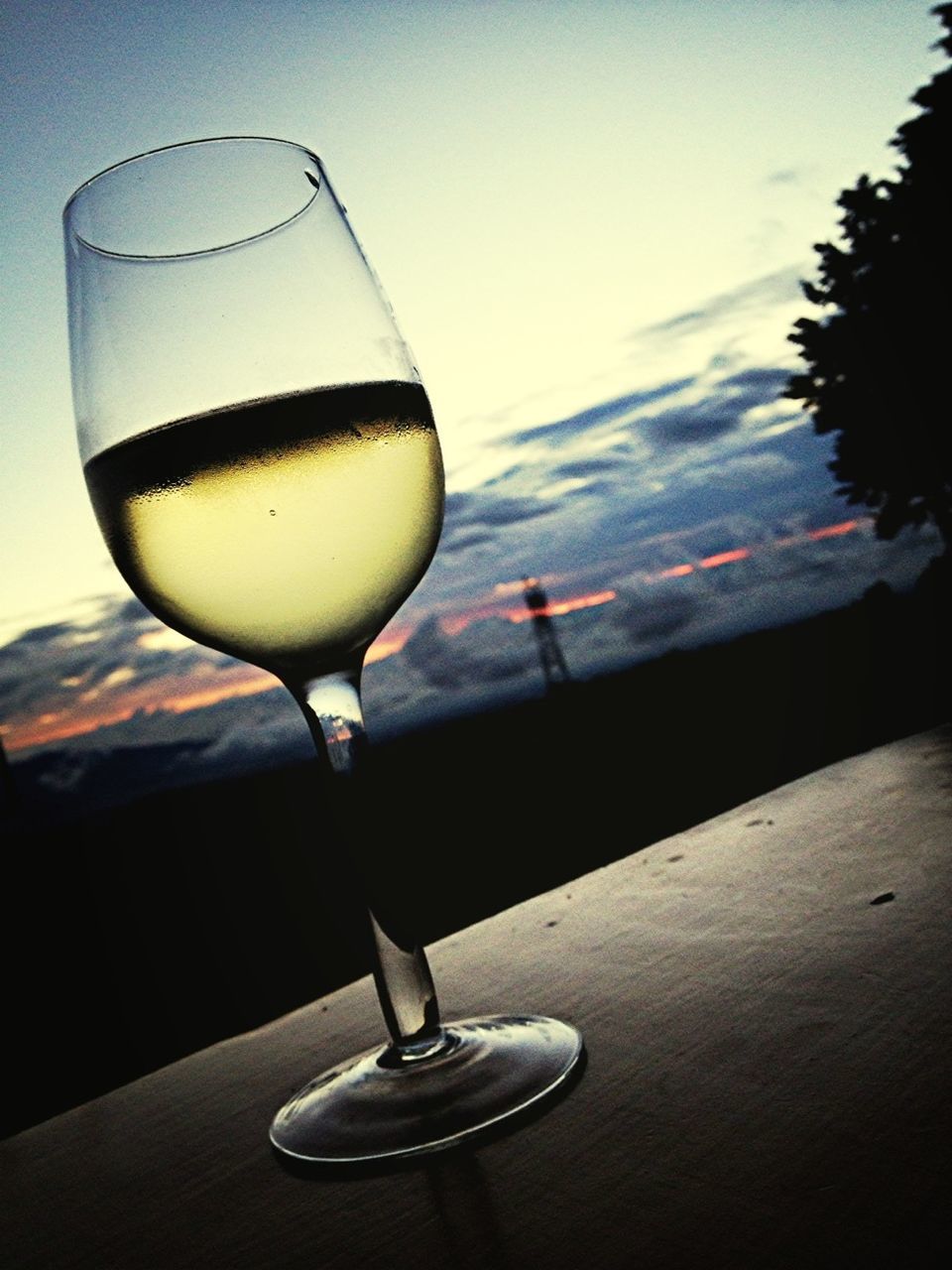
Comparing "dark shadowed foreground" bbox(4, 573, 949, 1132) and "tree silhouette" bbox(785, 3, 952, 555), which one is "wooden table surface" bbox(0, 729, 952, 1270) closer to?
"dark shadowed foreground" bbox(4, 573, 949, 1132)

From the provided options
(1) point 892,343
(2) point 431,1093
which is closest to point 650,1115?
(2) point 431,1093

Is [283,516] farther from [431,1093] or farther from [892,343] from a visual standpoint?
[892,343]

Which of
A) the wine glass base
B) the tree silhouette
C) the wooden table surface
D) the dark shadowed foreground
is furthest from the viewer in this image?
the tree silhouette

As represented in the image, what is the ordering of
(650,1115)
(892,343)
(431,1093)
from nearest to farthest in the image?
(650,1115) → (431,1093) → (892,343)

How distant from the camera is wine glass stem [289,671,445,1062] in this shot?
0.77m

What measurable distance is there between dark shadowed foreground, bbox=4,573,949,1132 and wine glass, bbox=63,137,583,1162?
0.35ft

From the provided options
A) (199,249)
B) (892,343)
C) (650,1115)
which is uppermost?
(892,343)

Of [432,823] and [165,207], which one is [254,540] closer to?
[165,207]

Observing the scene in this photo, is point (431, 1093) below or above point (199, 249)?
below

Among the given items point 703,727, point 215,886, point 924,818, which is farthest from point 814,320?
point 924,818

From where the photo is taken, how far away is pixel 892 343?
20141mm

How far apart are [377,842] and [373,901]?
4cm

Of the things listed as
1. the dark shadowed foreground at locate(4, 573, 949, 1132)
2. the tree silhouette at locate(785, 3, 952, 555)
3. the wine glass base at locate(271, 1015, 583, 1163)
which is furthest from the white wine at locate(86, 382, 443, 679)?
the tree silhouette at locate(785, 3, 952, 555)

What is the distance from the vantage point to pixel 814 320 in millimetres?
21359
